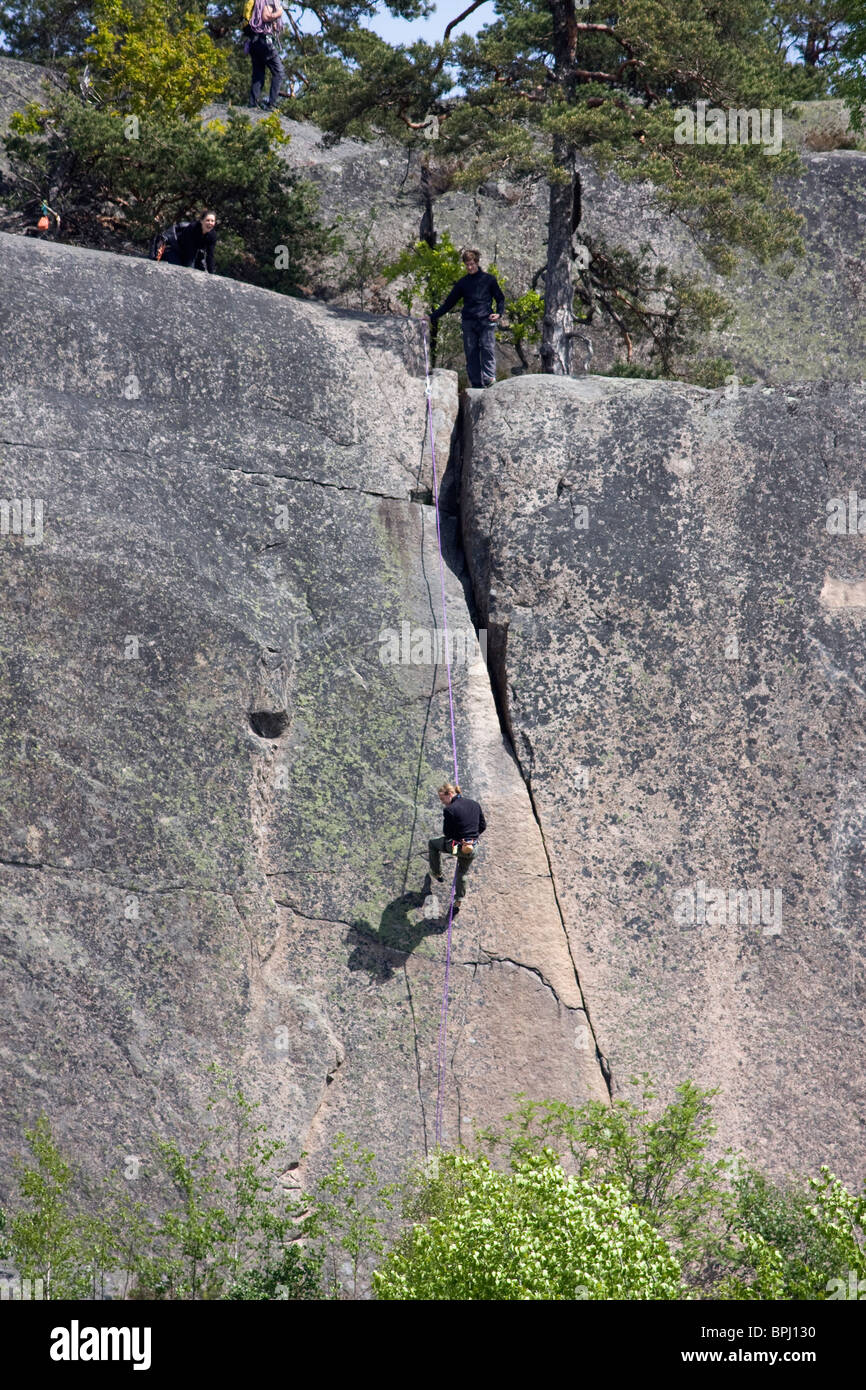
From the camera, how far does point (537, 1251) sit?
9172 mm

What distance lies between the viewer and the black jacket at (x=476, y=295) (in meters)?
16.0

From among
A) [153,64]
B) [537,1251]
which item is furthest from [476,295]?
[537,1251]

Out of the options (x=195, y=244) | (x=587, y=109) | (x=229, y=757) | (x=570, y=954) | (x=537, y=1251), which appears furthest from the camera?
(x=195, y=244)

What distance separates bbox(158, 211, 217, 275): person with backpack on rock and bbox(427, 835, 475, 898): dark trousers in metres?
7.10

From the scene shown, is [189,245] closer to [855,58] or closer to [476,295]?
[476,295]

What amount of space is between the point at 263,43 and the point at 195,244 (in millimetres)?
5195

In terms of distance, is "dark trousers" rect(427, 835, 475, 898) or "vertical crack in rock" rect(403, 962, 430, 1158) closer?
"vertical crack in rock" rect(403, 962, 430, 1158)

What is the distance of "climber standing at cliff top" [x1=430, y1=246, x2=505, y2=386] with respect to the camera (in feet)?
52.6

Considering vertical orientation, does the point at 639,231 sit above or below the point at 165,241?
above

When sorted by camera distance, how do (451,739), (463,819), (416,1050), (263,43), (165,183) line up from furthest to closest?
(263,43)
(165,183)
(451,739)
(416,1050)
(463,819)

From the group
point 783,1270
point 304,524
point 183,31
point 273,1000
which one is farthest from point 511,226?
point 783,1270

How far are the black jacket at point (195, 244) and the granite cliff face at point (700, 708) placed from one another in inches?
136

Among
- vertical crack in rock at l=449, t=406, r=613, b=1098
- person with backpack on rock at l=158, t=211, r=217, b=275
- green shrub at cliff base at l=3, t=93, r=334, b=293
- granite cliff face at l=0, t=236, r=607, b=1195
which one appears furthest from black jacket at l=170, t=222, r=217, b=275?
vertical crack in rock at l=449, t=406, r=613, b=1098

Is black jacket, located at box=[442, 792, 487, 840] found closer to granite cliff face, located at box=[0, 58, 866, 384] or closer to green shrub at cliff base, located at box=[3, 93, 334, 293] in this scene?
green shrub at cliff base, located at box=[3, 93, 334, 293]
